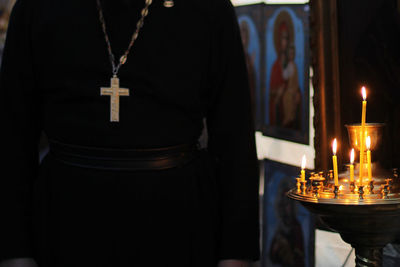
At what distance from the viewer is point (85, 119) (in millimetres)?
1703

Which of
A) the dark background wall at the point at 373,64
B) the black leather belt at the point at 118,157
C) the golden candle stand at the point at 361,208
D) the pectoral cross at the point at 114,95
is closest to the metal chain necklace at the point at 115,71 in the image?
the pectoral cross at the point at 114,95

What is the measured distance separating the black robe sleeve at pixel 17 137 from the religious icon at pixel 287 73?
9.16ft

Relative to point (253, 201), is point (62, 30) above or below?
above

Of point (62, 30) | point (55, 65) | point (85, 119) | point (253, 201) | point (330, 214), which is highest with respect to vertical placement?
point (62, 30)

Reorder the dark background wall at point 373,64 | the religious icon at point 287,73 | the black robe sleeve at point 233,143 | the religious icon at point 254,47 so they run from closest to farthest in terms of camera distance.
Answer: the black robe sleeve at point 233,143 → the dark background wall at point 373,64 → the religious icon at point 287,73 → the religious icon at point 254,47

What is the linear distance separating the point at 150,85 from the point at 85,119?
0.22 m

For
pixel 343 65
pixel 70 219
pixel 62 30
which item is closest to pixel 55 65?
pixel 62 30

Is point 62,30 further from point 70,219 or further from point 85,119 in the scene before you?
point 70,219

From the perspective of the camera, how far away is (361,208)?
6.98 ft

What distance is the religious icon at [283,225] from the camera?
4.42 m

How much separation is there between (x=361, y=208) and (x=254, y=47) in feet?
10.7

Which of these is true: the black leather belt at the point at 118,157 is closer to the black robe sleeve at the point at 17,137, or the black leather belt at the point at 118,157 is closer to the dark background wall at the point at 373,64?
the black robe sleeve at the point at 17,137

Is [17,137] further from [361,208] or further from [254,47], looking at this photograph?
[254,47]

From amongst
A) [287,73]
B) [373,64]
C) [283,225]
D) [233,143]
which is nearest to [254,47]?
[287,73]
